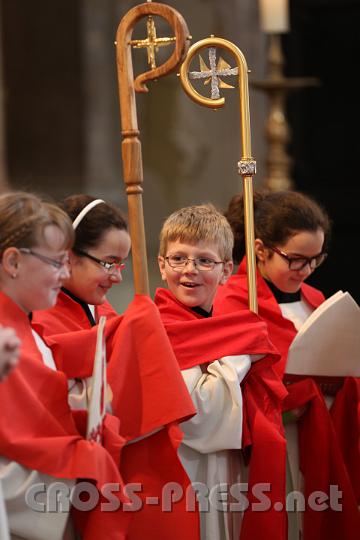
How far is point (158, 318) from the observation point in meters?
3.30

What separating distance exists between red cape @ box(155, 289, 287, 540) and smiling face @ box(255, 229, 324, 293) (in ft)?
1.81

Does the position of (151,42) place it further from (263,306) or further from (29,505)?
(29,505)

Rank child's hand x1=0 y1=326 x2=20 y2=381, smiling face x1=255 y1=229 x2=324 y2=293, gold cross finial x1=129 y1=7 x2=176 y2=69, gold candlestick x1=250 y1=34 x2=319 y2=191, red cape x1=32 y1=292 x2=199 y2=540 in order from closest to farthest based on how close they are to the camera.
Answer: child's hand x1=0 y1=326 x2=20 y2=381, red cape x1=32 y1=292 x2=199 y2=540, gold cross finial x1=129 y1=7 x2=176 y2=69, smiling face x1=255 y1=229 x2=324 y2=293, gold candlestick x1=250 y1=34 x2=319 y2=191

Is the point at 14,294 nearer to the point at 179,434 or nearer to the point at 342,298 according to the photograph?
the point at 179,434

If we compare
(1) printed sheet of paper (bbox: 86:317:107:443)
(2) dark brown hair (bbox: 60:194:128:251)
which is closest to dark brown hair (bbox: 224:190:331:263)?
(2) dark brown hair (bbox: 60:194:128:251)

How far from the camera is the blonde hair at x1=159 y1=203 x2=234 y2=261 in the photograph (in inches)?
148

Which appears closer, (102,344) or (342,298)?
(102,344)

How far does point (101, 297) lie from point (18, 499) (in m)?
0.97

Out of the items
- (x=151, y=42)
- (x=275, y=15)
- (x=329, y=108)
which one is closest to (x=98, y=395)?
(x=151, y=42)

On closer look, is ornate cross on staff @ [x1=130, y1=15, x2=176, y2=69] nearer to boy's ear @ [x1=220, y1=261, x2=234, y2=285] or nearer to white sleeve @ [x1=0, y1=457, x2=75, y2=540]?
boy's ear @ [x1=220, y1=261, x2=234, y2=285]

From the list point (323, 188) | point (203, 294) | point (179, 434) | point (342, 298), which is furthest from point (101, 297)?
point (323, 188)

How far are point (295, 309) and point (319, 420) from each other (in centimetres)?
53

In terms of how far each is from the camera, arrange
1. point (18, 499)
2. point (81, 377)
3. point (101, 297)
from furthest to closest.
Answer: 1. point (101, 297)
2. point (81, 377)
3. point (18, 499)

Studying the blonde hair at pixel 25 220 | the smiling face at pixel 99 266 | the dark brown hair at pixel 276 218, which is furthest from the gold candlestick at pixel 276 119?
the blonde hair at pixel 25 220
